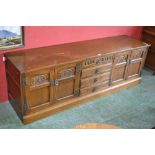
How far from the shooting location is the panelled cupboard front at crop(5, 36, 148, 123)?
2285 mm

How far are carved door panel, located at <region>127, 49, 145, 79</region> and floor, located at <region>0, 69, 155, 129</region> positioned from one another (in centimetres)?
31

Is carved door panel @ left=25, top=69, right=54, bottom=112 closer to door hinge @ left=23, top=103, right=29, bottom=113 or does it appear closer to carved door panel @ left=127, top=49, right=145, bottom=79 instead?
door hinge @ left=23, top=103, right=29, bottom=113

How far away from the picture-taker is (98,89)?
297cm

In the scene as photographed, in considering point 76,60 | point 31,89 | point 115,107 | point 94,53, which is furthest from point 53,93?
point 115,107

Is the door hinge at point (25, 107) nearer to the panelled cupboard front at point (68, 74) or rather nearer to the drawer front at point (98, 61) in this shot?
the panelled cupboard front at point (68, 74)

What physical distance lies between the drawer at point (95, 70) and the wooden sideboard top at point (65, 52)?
7.3 inches

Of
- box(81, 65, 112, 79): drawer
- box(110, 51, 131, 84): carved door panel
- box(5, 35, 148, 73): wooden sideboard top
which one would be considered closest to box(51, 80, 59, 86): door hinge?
box(5, 35, 148, 73): wooden sideboard top

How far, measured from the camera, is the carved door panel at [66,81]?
2429 millimetres

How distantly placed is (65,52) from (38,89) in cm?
59

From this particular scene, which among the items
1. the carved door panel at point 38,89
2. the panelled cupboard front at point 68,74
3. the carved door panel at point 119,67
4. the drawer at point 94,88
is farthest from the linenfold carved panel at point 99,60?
the carved door panel at point 38,89

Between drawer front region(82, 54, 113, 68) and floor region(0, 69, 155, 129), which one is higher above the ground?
drawer front region(82, 54, 113, 68)

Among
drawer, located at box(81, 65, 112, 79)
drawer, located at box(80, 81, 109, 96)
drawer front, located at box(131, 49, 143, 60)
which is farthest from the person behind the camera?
drawer front, located at box(131, 49, 143, 60)

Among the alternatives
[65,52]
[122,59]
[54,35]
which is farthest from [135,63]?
[54,35]
